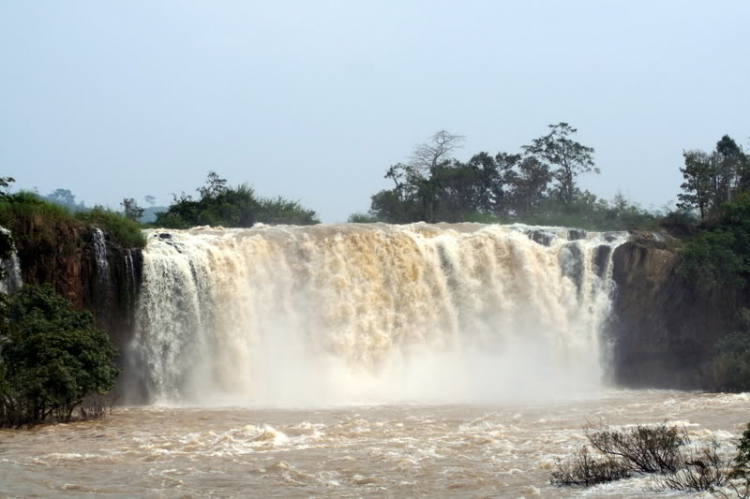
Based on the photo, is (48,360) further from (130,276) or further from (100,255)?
(130,276)

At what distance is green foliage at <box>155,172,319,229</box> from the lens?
3966cm

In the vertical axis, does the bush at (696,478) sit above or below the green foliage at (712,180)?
below

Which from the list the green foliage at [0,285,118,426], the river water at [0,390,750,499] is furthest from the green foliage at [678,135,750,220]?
the green foliage at [0,285,118,426]

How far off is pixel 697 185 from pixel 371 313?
16.4m

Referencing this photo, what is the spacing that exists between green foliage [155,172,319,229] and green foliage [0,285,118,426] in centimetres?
1979

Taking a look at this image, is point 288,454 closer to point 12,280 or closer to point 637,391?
point 12,280

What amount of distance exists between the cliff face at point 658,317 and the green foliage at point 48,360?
1431cm

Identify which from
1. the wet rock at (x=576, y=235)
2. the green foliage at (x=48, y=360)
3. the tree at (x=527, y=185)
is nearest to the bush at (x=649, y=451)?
the green foliage at (x=48, y=360)

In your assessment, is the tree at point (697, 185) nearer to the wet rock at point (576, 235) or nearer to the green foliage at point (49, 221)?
the wet rock at point (576, 235)

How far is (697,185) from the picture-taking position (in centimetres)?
3672

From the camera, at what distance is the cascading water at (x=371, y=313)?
76.1 ft

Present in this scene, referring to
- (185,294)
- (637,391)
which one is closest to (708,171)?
(637,391)

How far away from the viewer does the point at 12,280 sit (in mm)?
20438

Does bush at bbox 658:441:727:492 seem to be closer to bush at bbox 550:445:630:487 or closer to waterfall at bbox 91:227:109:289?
bush at bbox 550:445:630:487
